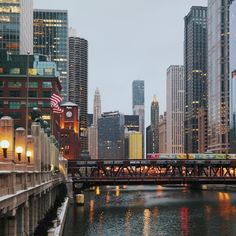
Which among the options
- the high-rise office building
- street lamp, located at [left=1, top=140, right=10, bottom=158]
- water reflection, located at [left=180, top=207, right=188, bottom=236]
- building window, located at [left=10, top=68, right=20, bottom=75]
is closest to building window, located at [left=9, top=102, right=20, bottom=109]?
building window, located at [left=10, top=68, right=20, bottom=75]

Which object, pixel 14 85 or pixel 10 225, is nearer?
pixel 10 225

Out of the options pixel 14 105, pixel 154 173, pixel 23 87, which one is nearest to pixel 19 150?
pixel 154 173

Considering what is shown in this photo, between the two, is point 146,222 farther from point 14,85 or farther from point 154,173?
point 14,85

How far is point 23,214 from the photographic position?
1467 inches

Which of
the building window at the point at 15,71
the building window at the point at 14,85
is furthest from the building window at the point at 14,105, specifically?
the building window at the point at 15,71

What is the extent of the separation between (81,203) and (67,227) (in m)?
35.6

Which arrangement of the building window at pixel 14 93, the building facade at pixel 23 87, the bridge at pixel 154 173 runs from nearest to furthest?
the bridge at pixel 154 173, the building facade at pixel 23 87, the building window at pixel 14 93

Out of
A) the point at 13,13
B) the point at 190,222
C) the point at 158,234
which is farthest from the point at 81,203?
the point at 13,13

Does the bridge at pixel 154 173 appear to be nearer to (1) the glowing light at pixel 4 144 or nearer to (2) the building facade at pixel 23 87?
(2) the building facade at pixel 23 87

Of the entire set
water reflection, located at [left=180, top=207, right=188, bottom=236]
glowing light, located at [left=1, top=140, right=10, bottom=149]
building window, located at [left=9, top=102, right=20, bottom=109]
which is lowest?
water reflection, located at [left=180, top=207, right=188, bottom=236]

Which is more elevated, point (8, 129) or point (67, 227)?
point (8, 129)

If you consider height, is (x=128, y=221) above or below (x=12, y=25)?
below

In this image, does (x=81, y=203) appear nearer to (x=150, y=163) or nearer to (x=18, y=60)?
(x=150, y=163)

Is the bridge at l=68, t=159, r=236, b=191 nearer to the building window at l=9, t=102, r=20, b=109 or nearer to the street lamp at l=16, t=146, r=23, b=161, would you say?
the building window at l=9, t=102, r=20, b=109
